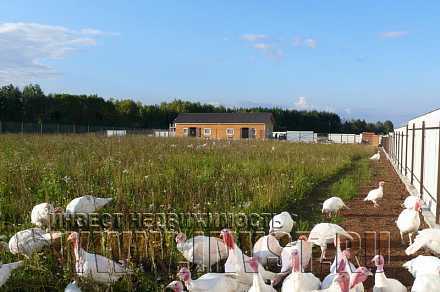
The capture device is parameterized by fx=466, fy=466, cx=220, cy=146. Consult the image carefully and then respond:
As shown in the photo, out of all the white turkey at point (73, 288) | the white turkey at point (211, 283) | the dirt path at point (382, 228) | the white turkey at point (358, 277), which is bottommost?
the dirt path at point (382, 228)

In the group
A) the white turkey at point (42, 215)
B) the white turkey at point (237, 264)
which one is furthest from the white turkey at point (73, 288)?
the white turkey at point (42, 215)

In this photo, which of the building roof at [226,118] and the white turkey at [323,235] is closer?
the white turkey at [323,235]

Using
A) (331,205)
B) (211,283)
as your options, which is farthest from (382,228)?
(211,283)

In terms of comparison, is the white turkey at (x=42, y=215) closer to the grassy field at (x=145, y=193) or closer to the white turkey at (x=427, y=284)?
the grassy field at (x=145, y=193)

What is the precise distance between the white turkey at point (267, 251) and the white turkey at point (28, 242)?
2.30 meters

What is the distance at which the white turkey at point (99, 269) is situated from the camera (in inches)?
179

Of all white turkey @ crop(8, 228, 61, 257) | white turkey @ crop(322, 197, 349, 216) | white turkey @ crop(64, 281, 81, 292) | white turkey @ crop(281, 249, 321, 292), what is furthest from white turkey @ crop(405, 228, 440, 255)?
white turkey @ crop(8, 228, 61, 257)

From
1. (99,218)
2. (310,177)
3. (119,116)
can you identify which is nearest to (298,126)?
(119,116)

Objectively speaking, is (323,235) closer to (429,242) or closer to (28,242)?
(429,242)

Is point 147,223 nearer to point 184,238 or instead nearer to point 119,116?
point 184,238

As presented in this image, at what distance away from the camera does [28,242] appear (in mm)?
5121

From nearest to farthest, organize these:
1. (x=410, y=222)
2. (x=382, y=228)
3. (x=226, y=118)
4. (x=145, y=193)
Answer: (x=410, y=222)
(x=382, y=228)
(x=145, y=193)
(x=226, y=118)

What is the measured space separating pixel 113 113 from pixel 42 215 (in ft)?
222

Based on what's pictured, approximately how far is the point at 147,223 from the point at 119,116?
69542mm
